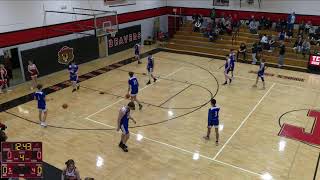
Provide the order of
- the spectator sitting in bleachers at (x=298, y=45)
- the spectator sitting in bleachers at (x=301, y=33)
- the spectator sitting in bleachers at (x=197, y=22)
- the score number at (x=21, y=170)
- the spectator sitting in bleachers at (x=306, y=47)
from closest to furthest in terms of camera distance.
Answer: the score number at (x=21, y=170) → the spectator sitting in bleachers at (x=306, y=47) → the spectator sitting in bleachers at (x=298, y=45) → the spectator sitting in bleachers at (x=301, y=33) → the spectator sitting in bleachers at (x=197, y=22)

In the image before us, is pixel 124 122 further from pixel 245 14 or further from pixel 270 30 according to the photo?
pixel 245 14

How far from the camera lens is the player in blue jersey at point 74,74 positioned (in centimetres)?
1599

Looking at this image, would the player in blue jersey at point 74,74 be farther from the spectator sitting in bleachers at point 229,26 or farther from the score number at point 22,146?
the spectator sitting in bleachers at point 229,26

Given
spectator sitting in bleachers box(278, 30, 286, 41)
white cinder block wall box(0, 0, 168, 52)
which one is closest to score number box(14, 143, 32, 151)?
white cinder block wall box(0, 0, 168, 52)

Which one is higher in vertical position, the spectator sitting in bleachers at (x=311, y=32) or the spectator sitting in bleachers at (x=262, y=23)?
the spectator sitting in bleachers at (x=262, y=23)

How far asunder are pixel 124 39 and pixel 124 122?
1534 centimetres

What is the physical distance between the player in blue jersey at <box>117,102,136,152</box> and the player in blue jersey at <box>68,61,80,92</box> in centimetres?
632

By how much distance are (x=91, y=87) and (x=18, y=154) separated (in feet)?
34.4

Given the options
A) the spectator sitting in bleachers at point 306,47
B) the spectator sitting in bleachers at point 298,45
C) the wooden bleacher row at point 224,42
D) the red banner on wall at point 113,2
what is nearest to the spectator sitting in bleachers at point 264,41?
the wooden bleacher row at point 224,42

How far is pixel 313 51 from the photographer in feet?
70.0

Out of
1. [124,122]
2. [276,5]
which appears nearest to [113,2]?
[276,5]

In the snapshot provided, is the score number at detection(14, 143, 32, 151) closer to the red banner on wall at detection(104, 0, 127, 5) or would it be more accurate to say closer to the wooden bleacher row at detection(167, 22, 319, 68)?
the red banner on wall at detection(104, 0, 127, 5)

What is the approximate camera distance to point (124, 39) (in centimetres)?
2492
